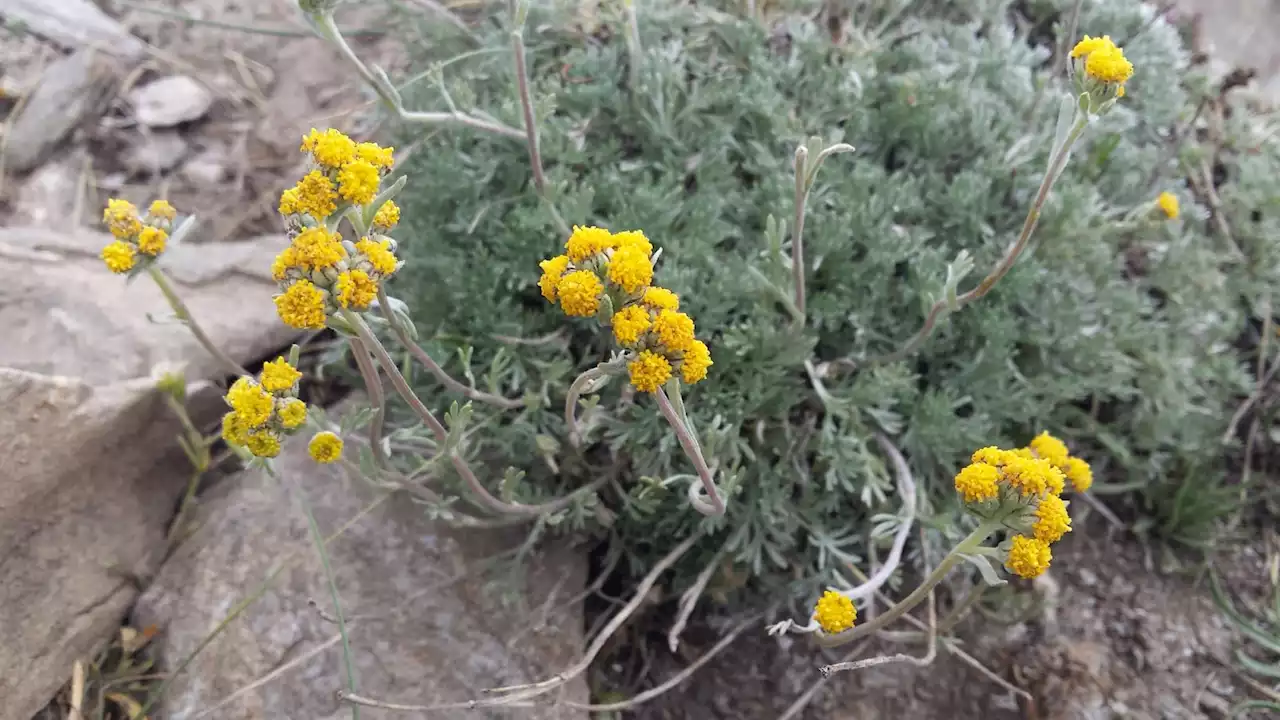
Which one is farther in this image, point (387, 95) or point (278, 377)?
point (387, 95)

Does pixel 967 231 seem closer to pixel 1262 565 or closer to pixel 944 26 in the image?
pixel 944 26

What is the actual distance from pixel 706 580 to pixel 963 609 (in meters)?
0.71

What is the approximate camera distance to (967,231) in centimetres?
293

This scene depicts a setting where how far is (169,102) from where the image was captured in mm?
4000

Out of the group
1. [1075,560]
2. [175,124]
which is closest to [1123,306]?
[1075,560]

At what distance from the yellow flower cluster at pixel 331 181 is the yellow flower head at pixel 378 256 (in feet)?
0.29

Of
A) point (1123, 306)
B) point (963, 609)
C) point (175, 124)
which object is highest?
point (1123, 306)

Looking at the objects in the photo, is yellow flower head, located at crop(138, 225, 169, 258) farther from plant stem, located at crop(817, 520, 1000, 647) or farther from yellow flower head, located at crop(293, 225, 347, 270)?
plant stem, located at crop(817, 520, 1000, 647)

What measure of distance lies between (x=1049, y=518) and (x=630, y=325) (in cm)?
89

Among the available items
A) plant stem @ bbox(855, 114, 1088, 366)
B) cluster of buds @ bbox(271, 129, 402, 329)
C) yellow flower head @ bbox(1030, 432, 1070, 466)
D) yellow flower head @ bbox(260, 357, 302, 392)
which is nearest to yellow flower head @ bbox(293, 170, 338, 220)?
Result: cluster of buds @ bbox(271, 129, 402, 329)

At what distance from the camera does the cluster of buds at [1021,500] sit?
1.65 metres

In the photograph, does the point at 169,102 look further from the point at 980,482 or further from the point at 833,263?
the point at 980,482

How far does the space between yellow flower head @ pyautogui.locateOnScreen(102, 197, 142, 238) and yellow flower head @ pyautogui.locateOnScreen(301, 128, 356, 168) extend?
647mm

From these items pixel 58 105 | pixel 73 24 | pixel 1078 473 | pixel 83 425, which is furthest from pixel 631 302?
pixel 73 24
